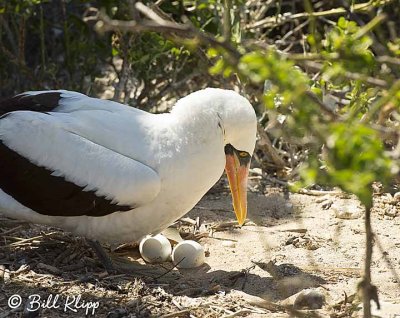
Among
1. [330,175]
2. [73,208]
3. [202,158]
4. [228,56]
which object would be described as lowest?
[73,208]

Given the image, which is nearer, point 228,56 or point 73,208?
point 228,56

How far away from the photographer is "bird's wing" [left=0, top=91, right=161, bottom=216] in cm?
502

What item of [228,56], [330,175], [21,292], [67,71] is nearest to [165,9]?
[67,71]

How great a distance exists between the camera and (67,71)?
330 inches

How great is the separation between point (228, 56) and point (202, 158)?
2.03m

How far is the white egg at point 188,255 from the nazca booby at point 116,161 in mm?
215

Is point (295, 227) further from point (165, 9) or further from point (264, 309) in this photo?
point (165, 9)

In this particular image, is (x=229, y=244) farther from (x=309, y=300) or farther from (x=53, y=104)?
(x=53, y=104)

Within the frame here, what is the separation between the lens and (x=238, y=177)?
547 centimetres

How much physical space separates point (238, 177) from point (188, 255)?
594mm

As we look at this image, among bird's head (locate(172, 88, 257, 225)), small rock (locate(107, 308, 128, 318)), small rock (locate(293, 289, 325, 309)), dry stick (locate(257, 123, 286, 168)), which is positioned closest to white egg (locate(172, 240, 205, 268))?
bird's head (locate(172, 88, 257, 225))

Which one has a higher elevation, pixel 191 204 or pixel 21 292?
pixel 191 204

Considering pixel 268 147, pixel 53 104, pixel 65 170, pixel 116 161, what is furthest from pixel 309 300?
pixel 268 147

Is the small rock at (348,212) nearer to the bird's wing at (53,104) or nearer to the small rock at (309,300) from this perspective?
the small rock at (309,300)
